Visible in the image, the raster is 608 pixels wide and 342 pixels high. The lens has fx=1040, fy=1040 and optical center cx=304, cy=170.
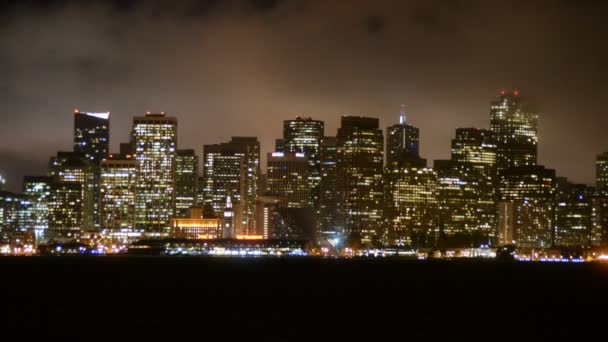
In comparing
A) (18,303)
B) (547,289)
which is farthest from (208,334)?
(547,289)

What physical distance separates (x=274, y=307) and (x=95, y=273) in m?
87.6

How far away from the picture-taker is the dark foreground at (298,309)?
249 ft

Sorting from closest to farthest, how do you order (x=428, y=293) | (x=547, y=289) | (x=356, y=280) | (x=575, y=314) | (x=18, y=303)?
(x=575, y=314) < (x=18, y=303) < (x=428, y=293) < (x=547, y=289) < (x=356, y=280)

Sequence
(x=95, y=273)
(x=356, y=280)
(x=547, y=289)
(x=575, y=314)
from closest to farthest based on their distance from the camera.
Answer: (x=575, y=314)
(x=547, y=289)
(x=356, y=280)
(x=95, y=273)

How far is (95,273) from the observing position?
17962 centimetres

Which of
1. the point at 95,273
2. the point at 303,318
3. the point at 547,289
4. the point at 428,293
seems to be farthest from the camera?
the point at 95,273

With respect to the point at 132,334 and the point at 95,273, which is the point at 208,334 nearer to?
the point at 132,334

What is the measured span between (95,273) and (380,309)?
9312cm

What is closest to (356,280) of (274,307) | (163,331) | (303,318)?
(274,307)

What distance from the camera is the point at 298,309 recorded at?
96250mm

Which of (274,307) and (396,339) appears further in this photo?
(274,307)

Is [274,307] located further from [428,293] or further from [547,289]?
[547,289]

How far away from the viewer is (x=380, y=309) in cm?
9725

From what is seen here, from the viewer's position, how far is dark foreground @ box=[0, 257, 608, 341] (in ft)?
249
